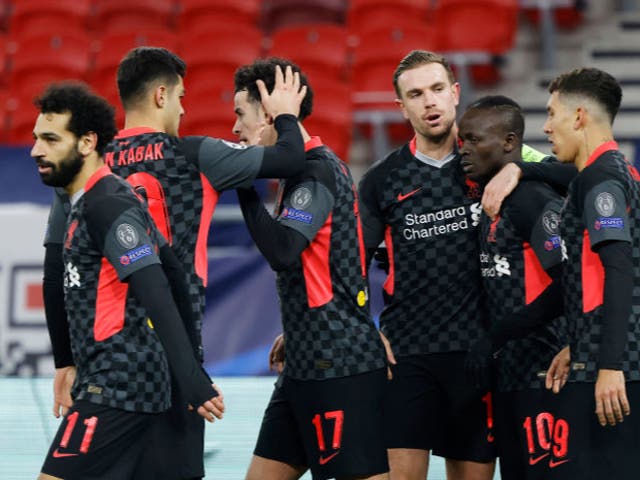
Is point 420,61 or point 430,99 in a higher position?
point 420,61

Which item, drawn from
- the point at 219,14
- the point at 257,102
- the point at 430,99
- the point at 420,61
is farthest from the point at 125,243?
the point at 219,14

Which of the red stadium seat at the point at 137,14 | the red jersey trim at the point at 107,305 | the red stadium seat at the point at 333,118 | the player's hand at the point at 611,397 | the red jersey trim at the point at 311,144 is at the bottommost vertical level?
the player's hand at the point at 611,397

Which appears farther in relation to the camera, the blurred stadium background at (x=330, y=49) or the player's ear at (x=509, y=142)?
the blurred stadium background at (x=330, y=49)

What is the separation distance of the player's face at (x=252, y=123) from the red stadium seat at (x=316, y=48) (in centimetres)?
672

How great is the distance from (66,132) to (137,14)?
900 centimetres

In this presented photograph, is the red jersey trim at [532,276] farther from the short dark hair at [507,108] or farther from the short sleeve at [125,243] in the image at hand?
the short sleeve at [125,243]

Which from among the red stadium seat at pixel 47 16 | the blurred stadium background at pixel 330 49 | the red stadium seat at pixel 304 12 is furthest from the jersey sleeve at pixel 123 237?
the red stadium seat at pixel 47 16

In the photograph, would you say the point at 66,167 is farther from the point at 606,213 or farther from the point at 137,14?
the point at 137,14

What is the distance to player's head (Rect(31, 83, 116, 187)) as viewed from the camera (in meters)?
4.01

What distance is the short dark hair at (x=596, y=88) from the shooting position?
4.30m

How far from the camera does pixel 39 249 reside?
26.6 ft

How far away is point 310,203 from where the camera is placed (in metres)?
4.48

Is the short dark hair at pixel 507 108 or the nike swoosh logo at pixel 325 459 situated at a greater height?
the short dark hair at pixel 507 108

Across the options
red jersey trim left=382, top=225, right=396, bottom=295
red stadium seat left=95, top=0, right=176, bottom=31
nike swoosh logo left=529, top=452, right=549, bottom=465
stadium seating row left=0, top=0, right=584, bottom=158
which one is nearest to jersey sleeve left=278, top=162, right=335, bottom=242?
red jersey trim left=382, top=225, right=396, bottom=295
